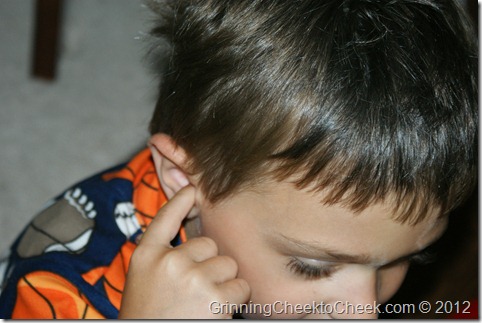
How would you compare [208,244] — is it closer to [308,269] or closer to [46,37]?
[308,269]

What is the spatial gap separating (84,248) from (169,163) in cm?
16

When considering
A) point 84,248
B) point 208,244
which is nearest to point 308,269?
point 208,244

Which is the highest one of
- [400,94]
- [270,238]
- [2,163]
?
[400,94]

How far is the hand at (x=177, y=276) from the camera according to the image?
83cm

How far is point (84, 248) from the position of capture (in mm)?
933

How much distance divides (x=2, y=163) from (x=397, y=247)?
823mm

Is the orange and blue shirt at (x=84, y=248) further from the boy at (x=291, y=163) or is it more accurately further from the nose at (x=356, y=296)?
the nose at (x=356, y=296)

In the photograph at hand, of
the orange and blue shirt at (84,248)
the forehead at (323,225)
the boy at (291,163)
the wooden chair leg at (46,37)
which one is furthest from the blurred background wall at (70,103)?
the forehead at (323,225)

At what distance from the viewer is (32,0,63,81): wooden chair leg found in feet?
4.63

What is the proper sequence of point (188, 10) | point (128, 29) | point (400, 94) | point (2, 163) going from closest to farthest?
point (400, 94), point (188, 10), point (2, 163), point (128, 29)

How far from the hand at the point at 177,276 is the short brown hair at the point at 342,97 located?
86mm

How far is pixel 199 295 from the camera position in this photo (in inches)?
33.0

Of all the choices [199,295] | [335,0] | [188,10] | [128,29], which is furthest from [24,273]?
[128,29]

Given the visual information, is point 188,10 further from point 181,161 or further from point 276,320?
point 276,320
